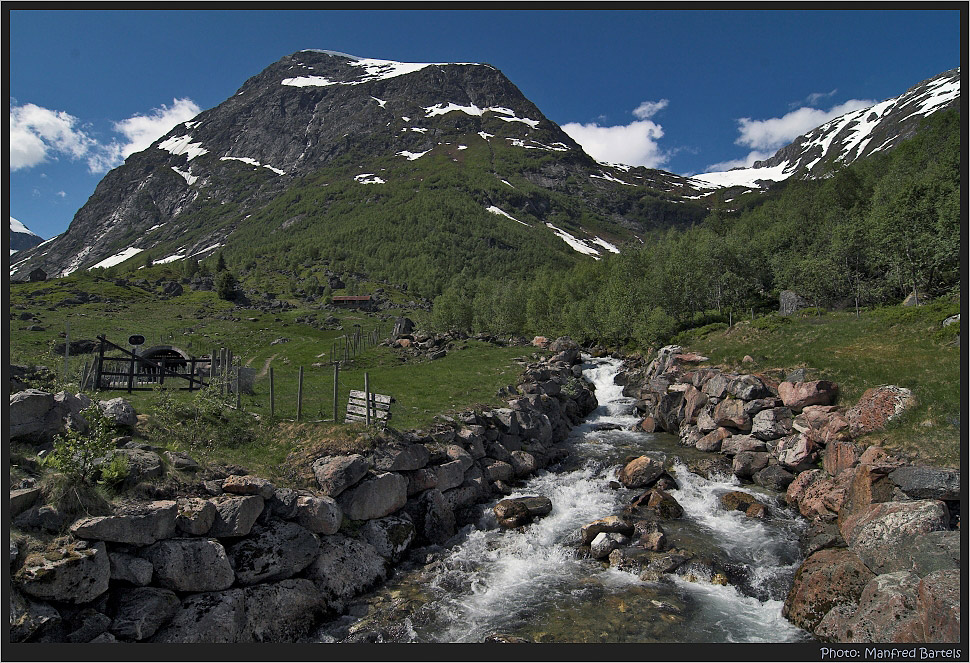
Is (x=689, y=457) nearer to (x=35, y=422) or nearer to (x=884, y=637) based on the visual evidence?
(x=884, y=637)

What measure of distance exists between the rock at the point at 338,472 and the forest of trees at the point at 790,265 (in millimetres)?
53979

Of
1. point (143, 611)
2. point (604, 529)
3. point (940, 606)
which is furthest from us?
point (604, 529)

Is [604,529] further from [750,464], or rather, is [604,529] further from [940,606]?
[750,464]

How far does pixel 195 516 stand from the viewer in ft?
43.9

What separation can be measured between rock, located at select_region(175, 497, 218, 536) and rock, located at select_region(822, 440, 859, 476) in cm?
2715

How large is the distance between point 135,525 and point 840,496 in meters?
26.9

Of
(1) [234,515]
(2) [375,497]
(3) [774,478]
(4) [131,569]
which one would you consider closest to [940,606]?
(3) [774,478]

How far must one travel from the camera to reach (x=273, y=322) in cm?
10306

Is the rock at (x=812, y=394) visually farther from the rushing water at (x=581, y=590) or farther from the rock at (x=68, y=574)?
the rock at (x=68, y=574)

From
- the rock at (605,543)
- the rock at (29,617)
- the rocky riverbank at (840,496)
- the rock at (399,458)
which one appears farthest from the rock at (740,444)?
the rock at (29,617)

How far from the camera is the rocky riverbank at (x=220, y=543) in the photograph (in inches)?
418

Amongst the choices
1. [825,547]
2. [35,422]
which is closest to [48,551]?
[35,422]

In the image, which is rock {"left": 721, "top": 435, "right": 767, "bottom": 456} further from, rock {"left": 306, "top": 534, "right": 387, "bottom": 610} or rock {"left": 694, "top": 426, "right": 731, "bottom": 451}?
rock {"left": 306, "top": 534, "right": 387, "bottom": 610}

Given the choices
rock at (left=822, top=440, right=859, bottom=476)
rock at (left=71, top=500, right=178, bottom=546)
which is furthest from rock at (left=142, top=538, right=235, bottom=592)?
rock at (left=822, top=440, right=859, bottom=476)
